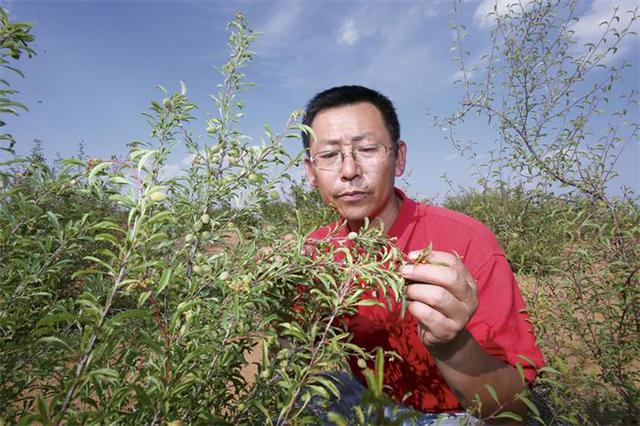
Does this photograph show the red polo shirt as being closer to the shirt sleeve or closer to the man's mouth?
the shirt sleeve

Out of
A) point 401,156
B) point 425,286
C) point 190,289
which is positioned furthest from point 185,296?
point 401,156

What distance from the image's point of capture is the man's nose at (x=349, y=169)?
6.86ft

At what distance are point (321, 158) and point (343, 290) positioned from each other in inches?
45.9

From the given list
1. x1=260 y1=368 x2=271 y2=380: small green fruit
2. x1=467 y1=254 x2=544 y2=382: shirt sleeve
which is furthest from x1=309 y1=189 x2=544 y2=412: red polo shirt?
x1=260 y1=368 x2=271 y2=380: small green fruit

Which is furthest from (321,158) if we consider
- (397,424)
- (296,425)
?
(397,424)

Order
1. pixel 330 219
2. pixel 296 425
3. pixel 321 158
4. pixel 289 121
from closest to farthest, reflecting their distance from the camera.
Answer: pixel 296 425, pixel 289 121, pixel 321 158, pixel 330 219

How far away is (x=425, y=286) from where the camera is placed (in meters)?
1.20

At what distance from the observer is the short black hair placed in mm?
2422

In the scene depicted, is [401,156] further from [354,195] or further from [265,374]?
[265,374]

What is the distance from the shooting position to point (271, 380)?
1.15 meters

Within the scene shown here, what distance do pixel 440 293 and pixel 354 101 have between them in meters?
1.55

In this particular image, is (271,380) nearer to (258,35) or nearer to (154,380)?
(154,380)

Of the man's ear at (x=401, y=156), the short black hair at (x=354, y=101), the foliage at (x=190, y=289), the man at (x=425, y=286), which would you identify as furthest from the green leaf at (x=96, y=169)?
the man's ear at (x=401, y=156)

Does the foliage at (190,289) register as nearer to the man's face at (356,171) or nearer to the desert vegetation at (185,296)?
the desert vegetation at (185,296)
